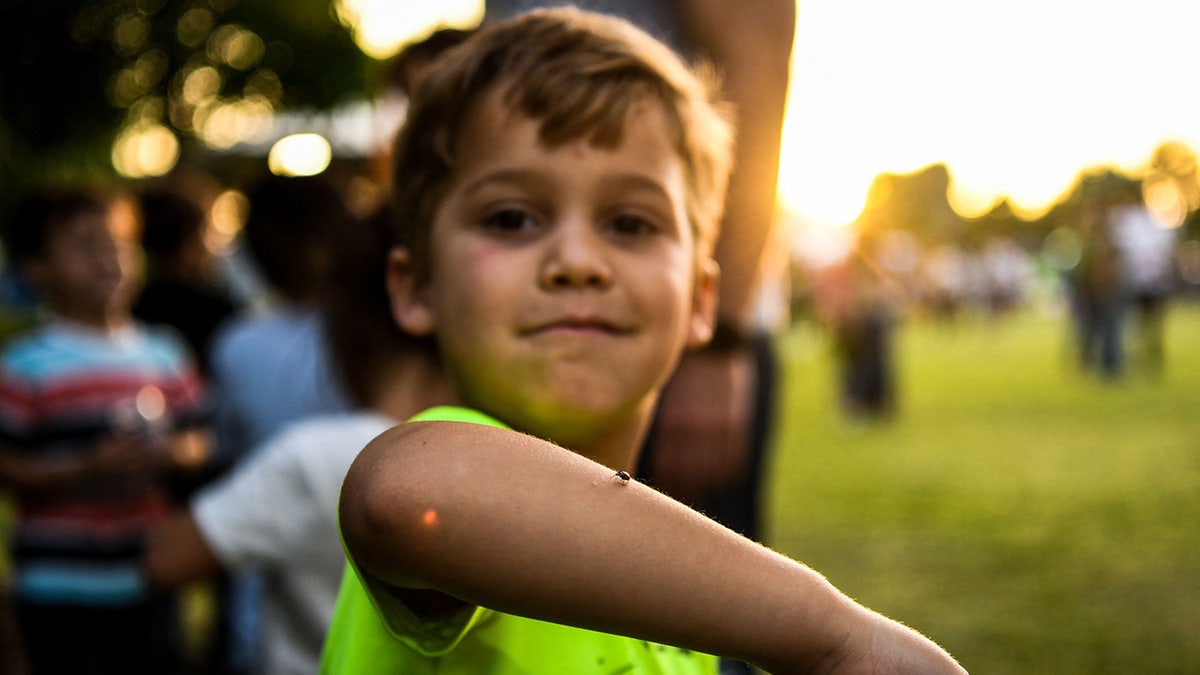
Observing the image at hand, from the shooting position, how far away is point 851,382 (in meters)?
10.6

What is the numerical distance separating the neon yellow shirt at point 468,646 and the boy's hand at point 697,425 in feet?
2.44

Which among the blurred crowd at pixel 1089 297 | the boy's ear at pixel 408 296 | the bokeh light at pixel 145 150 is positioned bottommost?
the boy's ear at pixel 408 296

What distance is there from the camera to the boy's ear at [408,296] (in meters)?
1.15

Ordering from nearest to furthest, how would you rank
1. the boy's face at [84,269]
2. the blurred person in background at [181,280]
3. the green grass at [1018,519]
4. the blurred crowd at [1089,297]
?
the boy's face at [84,269]
the green grass at [1018,519]
the blurred person in background at [181,280]
the blurred crowd at [1089,297]

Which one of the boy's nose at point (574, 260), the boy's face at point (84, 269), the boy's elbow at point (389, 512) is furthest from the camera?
the boy's face at point (84, 269)

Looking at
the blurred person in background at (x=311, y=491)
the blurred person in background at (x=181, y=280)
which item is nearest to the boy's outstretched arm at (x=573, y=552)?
the blurred person in background at (x=311, y=491)

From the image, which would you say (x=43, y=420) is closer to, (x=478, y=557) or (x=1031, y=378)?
(x=478, y=557)

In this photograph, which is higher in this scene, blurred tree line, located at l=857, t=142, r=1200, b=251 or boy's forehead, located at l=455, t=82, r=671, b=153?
blurred tree line, located at l=857, t=142, r=1200, b=251

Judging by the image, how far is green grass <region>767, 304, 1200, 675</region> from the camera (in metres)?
3.96

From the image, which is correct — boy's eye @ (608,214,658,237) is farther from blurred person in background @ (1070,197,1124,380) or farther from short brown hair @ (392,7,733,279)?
blurred person in background @ (1070,197,1124,380)

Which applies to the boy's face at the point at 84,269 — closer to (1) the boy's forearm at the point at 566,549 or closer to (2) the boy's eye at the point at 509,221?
(2) the boy's eye at the point at 509,221

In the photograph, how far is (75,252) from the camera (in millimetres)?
3562

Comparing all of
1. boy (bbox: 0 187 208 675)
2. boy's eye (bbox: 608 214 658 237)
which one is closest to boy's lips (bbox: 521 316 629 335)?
boy's eye (bbox: 608 214 658 237)

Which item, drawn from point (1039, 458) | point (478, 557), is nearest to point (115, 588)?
point (478, 557)
